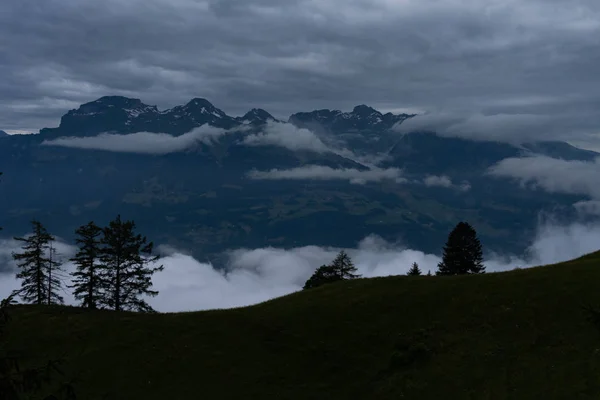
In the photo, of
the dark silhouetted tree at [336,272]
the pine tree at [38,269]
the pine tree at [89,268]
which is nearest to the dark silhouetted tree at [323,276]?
the dark silhouetted tree at [336,272]

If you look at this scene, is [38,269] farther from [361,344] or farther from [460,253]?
[460,253]

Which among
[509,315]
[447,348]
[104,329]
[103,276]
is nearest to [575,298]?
[509,315]

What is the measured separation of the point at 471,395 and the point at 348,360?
9.26 meters

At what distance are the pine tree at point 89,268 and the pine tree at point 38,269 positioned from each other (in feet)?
10.0

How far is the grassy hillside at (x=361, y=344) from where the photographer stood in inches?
1227

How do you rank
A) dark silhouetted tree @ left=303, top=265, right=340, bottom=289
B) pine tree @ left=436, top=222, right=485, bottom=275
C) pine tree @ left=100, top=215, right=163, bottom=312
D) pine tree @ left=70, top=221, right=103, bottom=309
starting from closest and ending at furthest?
pine tree @ left=70, top=221, right=103, bottom=309 → pine tree @ left=100, top=215, right=163, bottom=312 → dark silhouetted tree @ left=303, top=265, right=340, bottom=289 → pine tree @ left=436, top=222, right=485, bottom=275

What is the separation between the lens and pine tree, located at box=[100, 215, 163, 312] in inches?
2372

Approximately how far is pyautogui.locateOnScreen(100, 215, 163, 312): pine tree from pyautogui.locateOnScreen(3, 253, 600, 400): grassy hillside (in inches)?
→ 558

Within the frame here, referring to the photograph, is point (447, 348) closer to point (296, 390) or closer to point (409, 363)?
point (409, 363)

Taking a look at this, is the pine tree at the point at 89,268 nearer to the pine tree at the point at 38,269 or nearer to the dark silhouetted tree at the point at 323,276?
the pine tree at the point at 38,269

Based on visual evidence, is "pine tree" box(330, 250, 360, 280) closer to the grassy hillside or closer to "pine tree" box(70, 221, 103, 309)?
the grassy hillside

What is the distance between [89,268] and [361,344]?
38917mm

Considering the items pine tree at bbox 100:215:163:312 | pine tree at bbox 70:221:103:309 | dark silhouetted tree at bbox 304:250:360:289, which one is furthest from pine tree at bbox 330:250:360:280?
pine tree at bbox 70:221:103:309

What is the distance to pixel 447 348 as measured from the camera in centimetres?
3484
